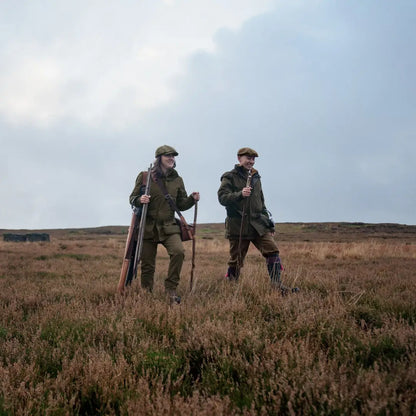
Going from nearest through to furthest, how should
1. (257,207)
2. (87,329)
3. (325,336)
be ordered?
(325,336)
(87,329)
(257,207)

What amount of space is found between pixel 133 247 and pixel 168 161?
1372 millimetres

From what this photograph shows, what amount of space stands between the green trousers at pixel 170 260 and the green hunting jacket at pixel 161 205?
107 mm

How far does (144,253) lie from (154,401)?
3.47m

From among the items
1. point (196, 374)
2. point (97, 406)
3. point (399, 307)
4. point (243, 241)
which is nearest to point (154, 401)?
point (97, 406)

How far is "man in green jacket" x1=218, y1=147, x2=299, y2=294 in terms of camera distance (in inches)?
221

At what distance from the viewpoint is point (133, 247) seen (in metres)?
5.36

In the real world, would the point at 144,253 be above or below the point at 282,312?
above

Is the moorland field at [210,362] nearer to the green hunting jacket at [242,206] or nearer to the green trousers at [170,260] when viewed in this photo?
the green trousers at [170,260]

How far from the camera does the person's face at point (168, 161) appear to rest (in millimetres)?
5375

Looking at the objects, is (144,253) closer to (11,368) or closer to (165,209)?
(165,209)

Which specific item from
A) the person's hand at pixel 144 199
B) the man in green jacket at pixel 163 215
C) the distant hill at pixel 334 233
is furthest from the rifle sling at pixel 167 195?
the distant hill at pixel 334 233

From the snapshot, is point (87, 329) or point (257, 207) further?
point (257, 207)

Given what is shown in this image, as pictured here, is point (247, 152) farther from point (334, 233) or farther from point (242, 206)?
point (334, 233)

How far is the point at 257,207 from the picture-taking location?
579cm
